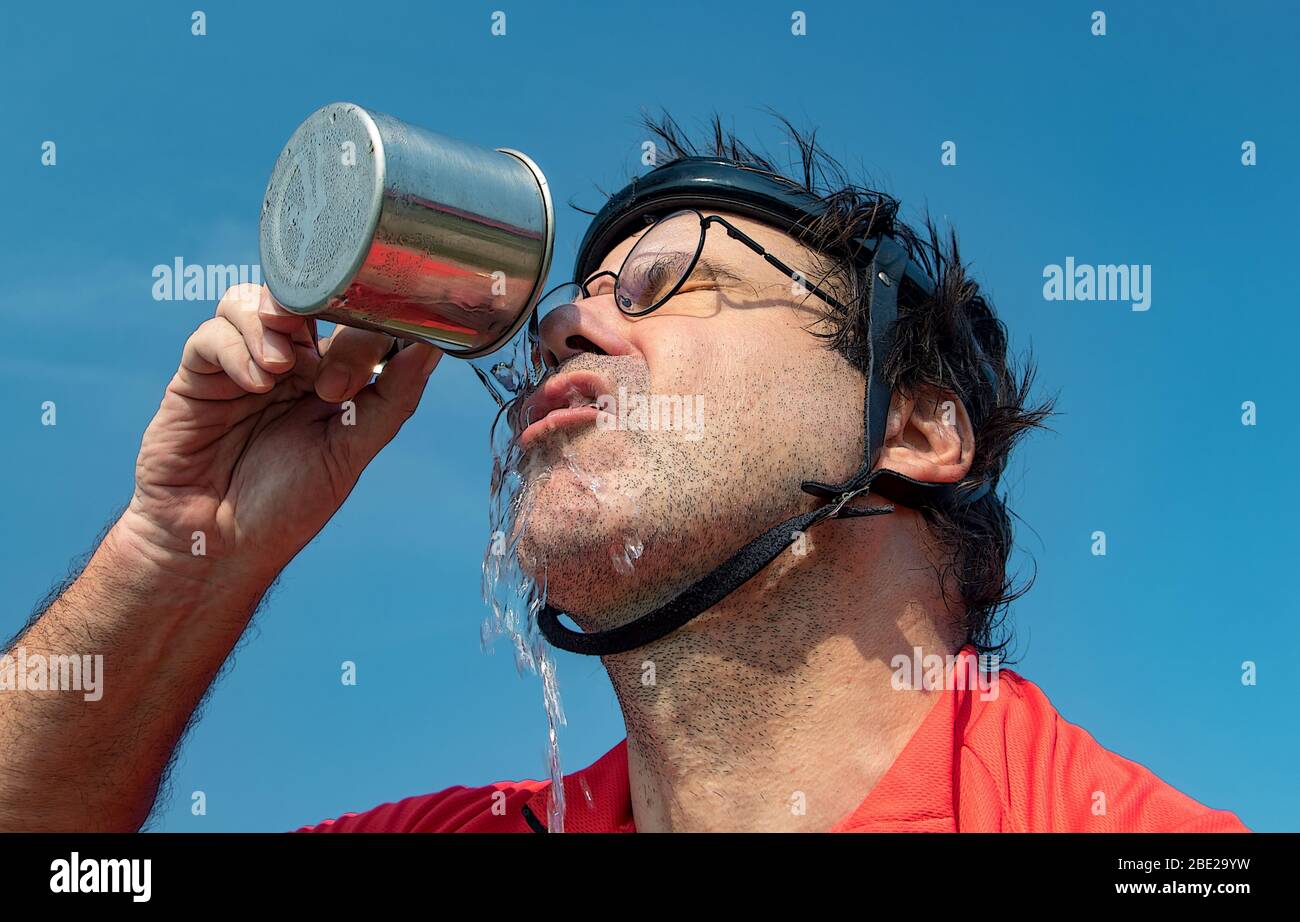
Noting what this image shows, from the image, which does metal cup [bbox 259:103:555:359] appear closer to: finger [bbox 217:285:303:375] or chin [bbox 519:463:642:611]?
finger [bbox 217:285:303:375]

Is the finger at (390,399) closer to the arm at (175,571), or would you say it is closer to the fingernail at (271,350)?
the arm at (175,571)

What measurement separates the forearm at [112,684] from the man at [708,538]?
1 cm

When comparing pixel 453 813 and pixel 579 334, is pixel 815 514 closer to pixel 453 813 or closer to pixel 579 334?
pixel 579 334

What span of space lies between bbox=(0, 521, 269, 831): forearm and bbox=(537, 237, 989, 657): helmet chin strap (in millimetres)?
1304

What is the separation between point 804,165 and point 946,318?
3.32 ft

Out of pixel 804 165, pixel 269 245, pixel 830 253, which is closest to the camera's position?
pixel 269 245

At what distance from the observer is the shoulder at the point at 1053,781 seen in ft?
11.5

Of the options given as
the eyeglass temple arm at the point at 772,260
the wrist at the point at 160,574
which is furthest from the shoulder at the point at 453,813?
the eyeglass temple arm at the point at 772,260

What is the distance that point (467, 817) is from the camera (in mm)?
4941

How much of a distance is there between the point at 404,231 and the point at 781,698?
76.2 inches

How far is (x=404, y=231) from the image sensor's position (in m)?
3.38
